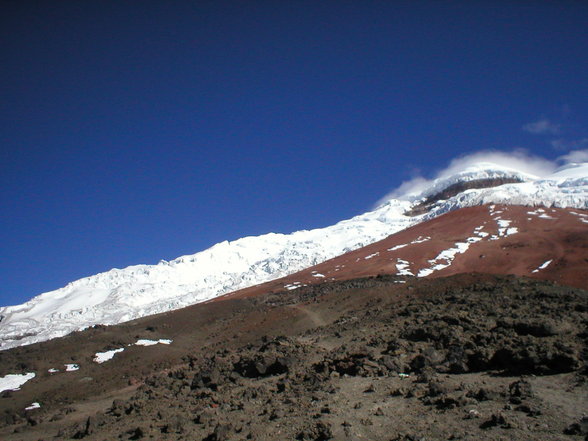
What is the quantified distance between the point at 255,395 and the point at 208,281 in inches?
2775

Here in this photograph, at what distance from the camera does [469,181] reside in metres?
114

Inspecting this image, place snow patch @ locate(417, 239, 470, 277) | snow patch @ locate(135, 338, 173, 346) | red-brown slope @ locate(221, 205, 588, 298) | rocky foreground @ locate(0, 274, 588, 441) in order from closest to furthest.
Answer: rocky foreground @ locate(0, 274, 588, 441) < snow patch @ locate(135, 338, 173, 346) < red-brown slope @ locate(221, 205, 588, 298) < snow patch @ locate(417, 239, 470, 277)

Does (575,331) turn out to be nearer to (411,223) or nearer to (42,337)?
(42,337)

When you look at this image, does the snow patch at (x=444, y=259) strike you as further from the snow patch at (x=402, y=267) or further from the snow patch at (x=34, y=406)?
the snow patch at (x=34, y=406)

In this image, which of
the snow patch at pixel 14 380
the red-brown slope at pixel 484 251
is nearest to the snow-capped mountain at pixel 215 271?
the red-brown slope at pixel 484 251

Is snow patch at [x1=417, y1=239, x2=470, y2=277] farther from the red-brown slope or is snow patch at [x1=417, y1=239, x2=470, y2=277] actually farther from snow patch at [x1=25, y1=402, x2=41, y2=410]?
snow patch at [x1=25, y1=402, x2=41, y2=410]

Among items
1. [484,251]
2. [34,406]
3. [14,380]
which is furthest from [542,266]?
[14,380]

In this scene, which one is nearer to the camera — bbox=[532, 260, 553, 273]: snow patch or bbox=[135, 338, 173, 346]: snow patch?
bbox=[135, 338, 173, 346]: snow patch

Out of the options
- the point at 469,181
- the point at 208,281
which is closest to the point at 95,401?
the point at 208,281

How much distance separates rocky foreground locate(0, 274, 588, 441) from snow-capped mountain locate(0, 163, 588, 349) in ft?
164

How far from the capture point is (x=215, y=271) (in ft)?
281

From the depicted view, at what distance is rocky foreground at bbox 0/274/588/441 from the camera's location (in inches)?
322

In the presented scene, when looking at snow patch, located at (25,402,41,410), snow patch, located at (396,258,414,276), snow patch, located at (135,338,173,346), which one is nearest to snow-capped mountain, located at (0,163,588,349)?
snow patch, located at (396,258,414,276)

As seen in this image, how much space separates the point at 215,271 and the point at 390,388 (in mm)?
77652
